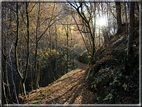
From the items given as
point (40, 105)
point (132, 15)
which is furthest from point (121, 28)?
point (40, 105)

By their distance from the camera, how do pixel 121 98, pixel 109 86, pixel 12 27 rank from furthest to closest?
1. pixel 12 27
2. pixel 109 86
3. pixel 121 98

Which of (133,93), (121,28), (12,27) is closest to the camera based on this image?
(133,93)

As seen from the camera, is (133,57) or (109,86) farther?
(109,86)

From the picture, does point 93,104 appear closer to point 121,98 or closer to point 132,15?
point 121,98

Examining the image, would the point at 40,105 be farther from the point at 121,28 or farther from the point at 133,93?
the point at 121,28

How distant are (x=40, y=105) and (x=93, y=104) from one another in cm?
307

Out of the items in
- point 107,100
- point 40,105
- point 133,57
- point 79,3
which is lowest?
point 40,105

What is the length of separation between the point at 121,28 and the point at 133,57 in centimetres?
570

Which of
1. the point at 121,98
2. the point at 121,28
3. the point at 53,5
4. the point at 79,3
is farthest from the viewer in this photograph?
the point at 53,5

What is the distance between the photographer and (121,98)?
346cm

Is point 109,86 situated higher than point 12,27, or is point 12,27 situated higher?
point 12,27

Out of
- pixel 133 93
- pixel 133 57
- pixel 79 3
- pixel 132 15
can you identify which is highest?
pixel 79 3

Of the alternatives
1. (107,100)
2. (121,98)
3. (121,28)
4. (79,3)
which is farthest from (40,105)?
(121,28)

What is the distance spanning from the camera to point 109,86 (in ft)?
14.1
